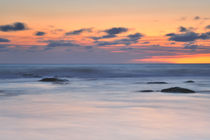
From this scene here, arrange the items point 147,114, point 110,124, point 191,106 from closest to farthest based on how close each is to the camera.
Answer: point 110,124 < point 147,114 < point 191,106

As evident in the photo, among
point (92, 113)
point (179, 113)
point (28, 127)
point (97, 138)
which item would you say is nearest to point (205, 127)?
point (179, 113)

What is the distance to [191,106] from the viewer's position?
11.9 metres

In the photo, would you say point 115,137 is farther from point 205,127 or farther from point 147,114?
point 147,114

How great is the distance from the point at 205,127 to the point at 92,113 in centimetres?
426

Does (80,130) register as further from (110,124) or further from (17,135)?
(17,135)

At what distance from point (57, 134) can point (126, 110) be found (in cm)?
448

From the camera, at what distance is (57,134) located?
6895 millimetres

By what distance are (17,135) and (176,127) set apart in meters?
4.57

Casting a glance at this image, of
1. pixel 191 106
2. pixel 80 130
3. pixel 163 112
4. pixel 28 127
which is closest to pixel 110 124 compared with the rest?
pixel 80 130

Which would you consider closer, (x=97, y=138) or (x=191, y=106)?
(x=97, y=138)

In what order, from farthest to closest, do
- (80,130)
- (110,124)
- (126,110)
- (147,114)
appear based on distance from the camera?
1. (126,110)
2. (147,114)
3. (110,124)
4. (80,130)

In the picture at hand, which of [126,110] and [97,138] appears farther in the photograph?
[126,110]

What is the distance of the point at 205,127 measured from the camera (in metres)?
7.68

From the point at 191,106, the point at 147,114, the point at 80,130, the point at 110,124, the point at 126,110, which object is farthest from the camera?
the point at 191,106
